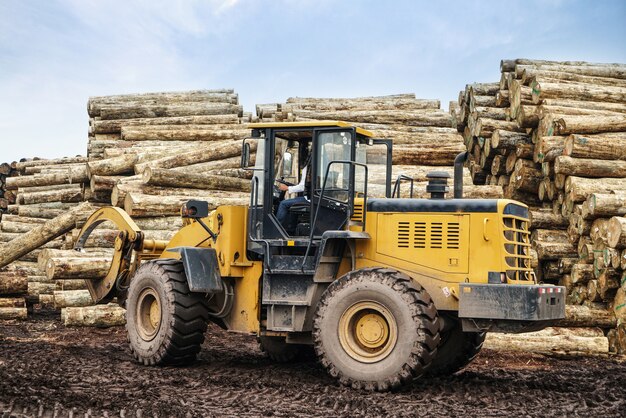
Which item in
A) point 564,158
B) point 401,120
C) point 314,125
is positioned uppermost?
point 401,120

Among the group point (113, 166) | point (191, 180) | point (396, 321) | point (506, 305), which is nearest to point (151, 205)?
point (191, 180)

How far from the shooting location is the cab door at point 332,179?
9102 mm

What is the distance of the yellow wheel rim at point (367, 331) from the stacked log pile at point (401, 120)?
26.3 feet

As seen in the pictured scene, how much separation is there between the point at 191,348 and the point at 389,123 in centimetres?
1092

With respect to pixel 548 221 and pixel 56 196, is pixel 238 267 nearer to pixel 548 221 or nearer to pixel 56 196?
pixel 548 221

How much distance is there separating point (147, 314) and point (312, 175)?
2871 millimetres

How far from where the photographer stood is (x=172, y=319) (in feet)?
32.0

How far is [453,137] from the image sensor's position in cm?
1867

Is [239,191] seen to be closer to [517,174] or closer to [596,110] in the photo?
[517,174]

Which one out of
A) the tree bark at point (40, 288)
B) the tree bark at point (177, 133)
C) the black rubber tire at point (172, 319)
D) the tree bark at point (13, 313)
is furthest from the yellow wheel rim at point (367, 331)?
the tree bark at point (177, 133)

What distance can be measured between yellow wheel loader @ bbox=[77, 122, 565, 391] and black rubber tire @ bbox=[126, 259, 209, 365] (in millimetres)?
17

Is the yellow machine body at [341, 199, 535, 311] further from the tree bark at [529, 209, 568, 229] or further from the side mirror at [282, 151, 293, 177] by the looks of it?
the tree bark at [529, 209, 568, 229]

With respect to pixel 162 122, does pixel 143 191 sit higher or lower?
lower

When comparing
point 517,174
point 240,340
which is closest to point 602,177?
point 517,174
